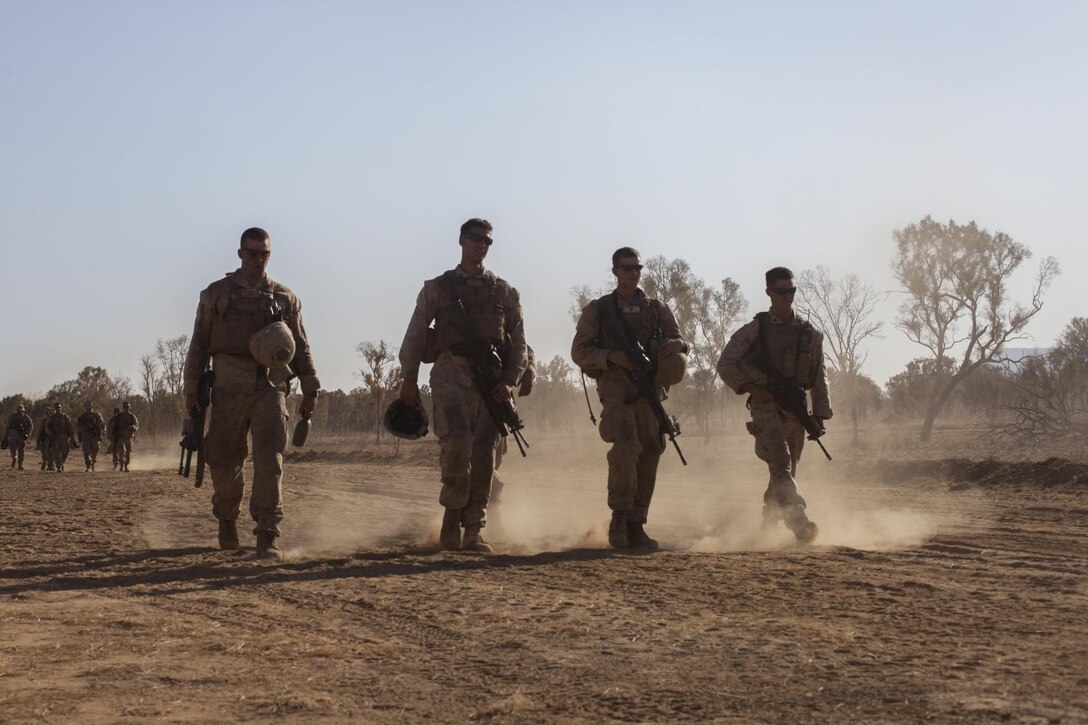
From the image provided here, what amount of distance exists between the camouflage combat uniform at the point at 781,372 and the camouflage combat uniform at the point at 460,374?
1816 mm

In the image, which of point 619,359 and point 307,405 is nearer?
point 619,359

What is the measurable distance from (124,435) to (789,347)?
23.4 metres

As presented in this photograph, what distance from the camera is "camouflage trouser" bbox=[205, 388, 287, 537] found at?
794 centimetres

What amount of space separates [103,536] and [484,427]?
11.3 ft

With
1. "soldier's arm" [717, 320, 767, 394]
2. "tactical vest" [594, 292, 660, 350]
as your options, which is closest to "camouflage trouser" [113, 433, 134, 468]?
"tactical vest" [594, 292, 660, 350]

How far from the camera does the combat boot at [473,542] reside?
8.02 meters

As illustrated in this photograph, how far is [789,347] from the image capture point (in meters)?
9.05

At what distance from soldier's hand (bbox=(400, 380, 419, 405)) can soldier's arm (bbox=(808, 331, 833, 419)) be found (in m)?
3.20

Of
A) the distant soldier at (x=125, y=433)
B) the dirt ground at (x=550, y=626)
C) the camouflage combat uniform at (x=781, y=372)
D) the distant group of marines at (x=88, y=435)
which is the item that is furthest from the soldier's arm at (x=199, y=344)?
the distant soldier at (x=125, y=433)

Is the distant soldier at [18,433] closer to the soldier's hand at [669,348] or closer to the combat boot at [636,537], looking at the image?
the combat boot at [636,537]

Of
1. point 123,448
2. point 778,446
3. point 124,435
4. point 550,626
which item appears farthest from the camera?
point 123,448

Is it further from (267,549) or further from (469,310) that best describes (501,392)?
(267,549)

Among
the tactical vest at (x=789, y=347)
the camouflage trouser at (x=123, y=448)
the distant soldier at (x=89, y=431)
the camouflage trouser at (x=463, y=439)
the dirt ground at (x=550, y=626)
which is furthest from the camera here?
the distant soldier at (x=89, y=431)

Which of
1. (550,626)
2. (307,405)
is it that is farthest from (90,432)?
(550,626)
